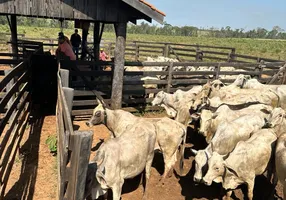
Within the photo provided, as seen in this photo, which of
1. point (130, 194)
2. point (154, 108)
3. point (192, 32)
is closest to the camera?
point (130, 194)

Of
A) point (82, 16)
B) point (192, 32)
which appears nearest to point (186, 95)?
point (82, 16)

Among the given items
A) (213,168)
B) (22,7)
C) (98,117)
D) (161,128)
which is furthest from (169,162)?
(22,7)

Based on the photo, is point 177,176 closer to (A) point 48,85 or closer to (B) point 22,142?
(B) point 22,142

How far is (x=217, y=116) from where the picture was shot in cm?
743

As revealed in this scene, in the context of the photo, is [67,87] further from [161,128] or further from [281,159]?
[281,159]

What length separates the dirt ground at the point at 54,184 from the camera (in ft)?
18.3

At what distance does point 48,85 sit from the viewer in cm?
1066

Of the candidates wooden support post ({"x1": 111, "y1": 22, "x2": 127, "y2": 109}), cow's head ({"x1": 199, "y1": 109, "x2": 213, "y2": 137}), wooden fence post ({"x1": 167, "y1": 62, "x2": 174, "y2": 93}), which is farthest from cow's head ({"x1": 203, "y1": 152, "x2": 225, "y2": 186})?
wooden fence post ({"x1": 167, "y1": 62, "x2": 174, "y2": 93})

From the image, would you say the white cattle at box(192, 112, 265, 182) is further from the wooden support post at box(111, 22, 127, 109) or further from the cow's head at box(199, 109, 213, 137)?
the wooden support post at box(111, 22, 127, 109)

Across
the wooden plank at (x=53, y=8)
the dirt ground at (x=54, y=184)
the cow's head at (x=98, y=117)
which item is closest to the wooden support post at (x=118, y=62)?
the wooden plank at (x=53, y=8)

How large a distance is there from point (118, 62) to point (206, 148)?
416 centimetres

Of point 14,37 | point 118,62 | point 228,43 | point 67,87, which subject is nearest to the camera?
point 67,87

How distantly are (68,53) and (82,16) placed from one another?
280cm

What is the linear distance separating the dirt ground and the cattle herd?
0.88 ft
